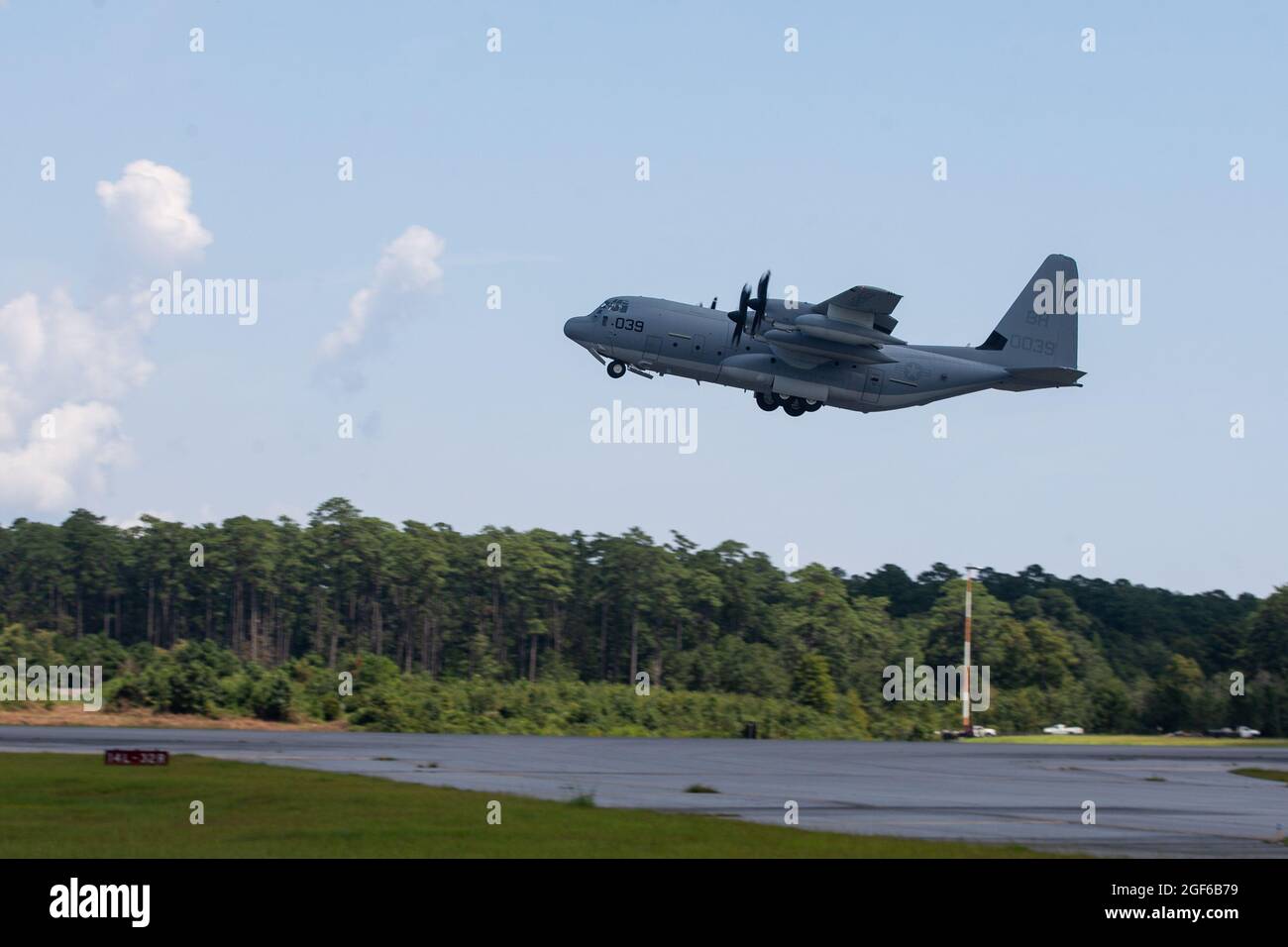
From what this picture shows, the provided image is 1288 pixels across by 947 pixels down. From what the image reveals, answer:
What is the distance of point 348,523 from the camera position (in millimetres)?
106188

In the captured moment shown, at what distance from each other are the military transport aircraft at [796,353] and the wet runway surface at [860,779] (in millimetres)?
13308

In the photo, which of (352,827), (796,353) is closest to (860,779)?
(796,353)

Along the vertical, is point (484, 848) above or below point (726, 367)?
below

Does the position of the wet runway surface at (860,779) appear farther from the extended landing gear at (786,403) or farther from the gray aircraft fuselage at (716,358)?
the gray aircraft fuselage at (716,358)

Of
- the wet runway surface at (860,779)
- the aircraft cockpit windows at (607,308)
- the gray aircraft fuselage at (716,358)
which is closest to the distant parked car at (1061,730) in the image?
the wet runway surface at (860,779)

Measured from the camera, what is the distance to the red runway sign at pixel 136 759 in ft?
114

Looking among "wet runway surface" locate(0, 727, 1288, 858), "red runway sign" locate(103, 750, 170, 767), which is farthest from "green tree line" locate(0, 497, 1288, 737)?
"red runway sign" locate(103, 750, 170, 767)

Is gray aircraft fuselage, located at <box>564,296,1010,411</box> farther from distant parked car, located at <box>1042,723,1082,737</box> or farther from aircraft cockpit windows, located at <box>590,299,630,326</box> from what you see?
distant parked car, located at <box>1042,723,1082,737</box>

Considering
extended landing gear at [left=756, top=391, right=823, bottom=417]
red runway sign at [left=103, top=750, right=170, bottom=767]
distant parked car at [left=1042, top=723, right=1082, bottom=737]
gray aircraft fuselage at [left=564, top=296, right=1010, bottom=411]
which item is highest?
gray aircraft fuselage at [left=564, top=296, right=1010, bottom=411]

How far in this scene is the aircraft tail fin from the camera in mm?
55406

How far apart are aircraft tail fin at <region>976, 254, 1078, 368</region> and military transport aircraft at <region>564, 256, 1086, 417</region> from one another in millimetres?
1324
